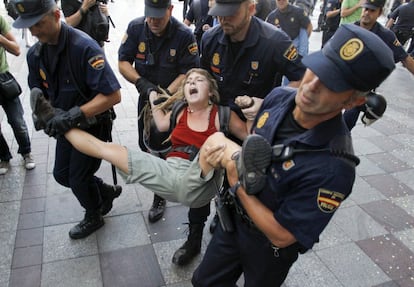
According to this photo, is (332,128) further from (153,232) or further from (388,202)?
(388,202)

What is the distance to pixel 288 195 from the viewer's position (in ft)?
5.47

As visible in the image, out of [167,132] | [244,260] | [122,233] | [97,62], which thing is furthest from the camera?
[122,233]

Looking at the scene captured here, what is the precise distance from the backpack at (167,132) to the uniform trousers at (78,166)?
37cm

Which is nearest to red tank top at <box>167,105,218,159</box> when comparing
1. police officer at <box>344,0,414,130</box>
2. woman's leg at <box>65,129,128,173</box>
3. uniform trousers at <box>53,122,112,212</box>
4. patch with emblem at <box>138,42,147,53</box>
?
woman's leg at <box>65,129,128,173</box>

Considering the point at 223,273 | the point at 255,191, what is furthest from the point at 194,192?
the point at 255,191

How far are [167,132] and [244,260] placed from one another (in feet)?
4.21

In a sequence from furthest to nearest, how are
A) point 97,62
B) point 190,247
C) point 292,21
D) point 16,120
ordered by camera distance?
point 292,21
point 16,120
point 190,247
point 97,62

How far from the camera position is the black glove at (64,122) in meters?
2.31

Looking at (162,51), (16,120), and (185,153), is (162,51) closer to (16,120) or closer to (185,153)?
(185,153)

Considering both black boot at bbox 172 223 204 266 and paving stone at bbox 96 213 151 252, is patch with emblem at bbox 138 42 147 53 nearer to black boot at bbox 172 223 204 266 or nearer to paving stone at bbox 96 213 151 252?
paving stone at bbox 96 213 151 252

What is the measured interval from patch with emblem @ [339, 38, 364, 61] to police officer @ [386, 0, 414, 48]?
7480mm

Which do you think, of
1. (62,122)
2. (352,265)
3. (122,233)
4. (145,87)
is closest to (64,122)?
(62,122)

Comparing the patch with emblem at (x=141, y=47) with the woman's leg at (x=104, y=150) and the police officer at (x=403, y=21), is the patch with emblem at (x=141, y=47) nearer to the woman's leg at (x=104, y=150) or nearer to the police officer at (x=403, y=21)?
the woman's leg at (x=104, y=150)

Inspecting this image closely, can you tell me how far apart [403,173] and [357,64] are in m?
3.89
